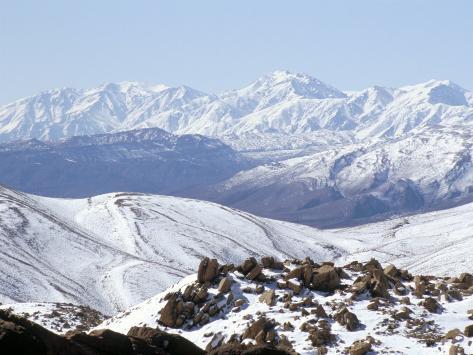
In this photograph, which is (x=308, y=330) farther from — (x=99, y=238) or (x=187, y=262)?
(x=99, y=238)

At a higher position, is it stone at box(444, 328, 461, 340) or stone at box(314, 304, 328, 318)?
stone at box(444, 328, 461, 340)

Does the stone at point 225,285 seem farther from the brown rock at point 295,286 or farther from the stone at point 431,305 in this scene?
the stone at point 431,305

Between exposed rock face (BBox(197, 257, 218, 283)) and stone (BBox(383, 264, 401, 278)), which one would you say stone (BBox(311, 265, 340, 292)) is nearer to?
stone (BBox(383, 264, 401, 278))

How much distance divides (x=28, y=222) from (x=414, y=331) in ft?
518

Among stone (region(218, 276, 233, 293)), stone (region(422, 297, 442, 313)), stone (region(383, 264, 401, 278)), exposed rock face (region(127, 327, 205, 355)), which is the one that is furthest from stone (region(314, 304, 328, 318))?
exposed rock face (region(127, 327, 205, 355))

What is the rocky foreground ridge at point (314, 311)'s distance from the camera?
34719 mm

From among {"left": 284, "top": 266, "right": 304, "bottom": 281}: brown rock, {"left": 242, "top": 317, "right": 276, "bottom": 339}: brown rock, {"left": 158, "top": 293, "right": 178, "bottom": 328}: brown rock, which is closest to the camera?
{"left": 242, "top": 317, "right": 276, "bottom": 339}: brown rock

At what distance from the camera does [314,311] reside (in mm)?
38094

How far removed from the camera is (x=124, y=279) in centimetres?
13812

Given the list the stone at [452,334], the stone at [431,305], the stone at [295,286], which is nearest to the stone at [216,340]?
the stone at [295,286]

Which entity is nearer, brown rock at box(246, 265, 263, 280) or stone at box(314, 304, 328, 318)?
stone at box(314, 304, 328, 318)

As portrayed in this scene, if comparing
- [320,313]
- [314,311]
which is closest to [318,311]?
[320,313]

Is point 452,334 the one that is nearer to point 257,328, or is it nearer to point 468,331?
point 468,331

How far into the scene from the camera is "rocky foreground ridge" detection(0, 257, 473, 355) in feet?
114
